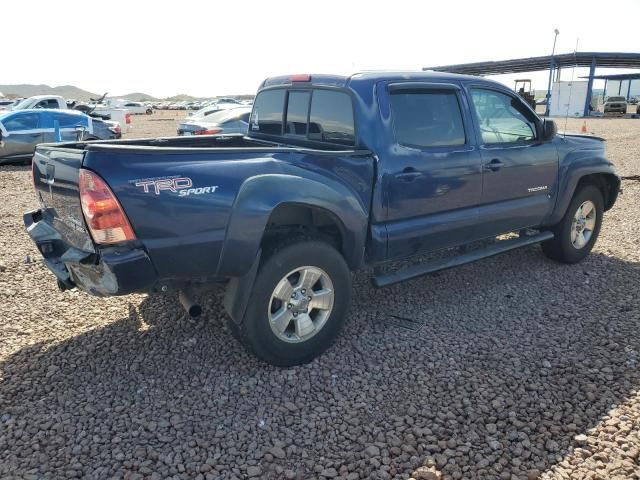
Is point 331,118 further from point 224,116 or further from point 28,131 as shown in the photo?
point 28,131

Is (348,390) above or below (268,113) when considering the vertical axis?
below

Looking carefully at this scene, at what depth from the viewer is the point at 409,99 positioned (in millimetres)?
4047

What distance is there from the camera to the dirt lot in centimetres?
267

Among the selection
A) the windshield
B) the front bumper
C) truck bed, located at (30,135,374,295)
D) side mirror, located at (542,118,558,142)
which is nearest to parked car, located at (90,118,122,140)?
the windshield

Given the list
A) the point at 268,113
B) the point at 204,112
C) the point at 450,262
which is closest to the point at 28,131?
the point at 204,112

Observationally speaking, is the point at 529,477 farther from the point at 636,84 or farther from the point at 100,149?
the point at 636,84

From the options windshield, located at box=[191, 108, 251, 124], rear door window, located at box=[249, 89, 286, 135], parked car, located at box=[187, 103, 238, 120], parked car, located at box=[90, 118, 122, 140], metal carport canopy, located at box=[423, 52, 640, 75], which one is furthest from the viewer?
metal carport canopy, located at box=[423, 52, 640, 75]

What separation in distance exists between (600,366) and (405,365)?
136cm

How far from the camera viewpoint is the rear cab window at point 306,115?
3.93 meters

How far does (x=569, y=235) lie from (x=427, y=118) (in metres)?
2.45

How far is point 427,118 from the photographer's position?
4141 millimetres

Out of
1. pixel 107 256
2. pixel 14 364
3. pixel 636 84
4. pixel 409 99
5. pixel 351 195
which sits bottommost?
pixel 14 364

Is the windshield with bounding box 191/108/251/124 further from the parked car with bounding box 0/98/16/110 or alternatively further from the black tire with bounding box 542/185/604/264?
the parked car with bounding box 0/98/16/110

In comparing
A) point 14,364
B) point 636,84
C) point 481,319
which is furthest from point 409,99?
point 636,84
